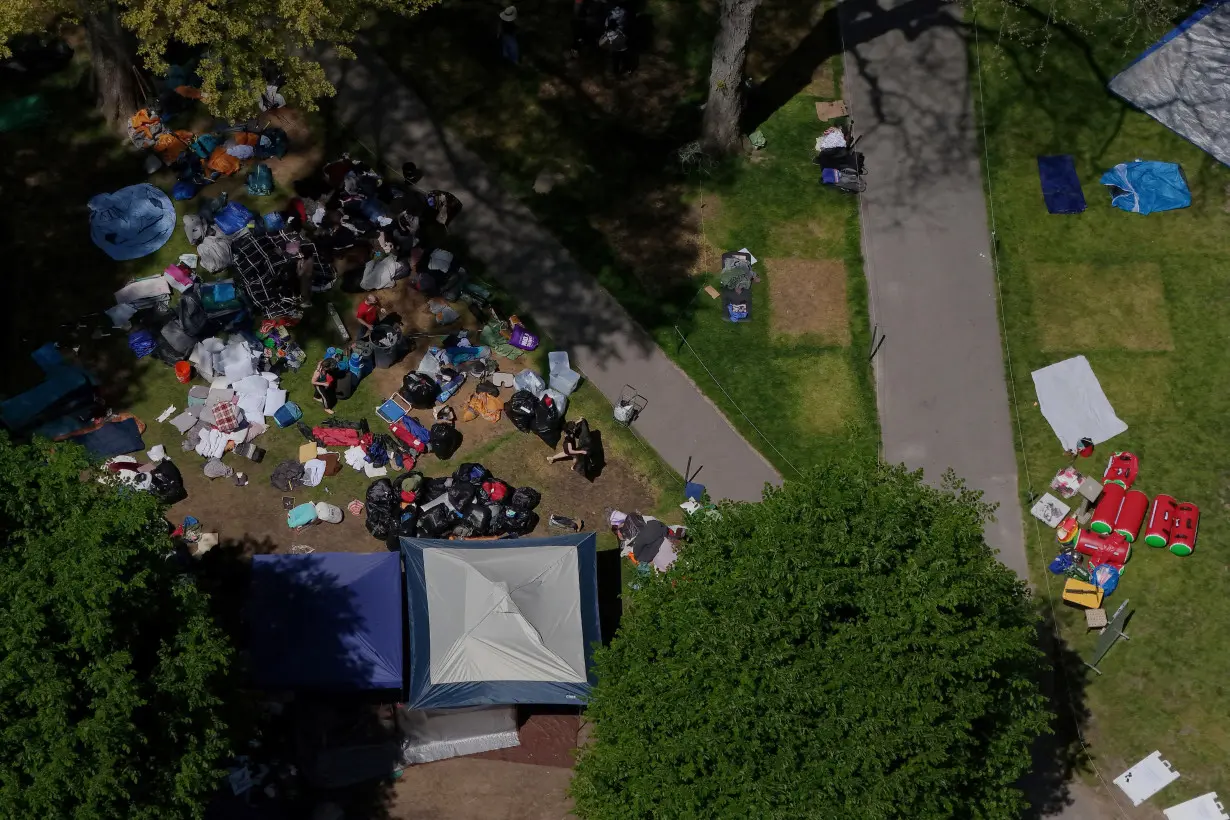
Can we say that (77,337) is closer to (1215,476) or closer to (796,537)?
(796,537)

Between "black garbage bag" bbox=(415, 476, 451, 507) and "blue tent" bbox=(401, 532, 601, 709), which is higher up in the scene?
"black garbage bag" bbox=(415, 476, 451, 507)

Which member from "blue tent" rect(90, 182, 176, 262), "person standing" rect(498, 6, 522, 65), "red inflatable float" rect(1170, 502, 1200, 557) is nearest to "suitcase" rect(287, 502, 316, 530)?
"blue tent" rect(90, 182, 176, 262)

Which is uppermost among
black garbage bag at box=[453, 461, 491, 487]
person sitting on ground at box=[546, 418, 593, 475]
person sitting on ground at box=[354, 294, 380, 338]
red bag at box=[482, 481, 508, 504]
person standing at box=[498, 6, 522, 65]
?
person standing at box=[498, 6, 522, 65]

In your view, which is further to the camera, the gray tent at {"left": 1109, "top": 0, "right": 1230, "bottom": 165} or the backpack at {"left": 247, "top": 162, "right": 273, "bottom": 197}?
the gray tent at {"left": 1109, "top": 0, "right": 1230, "bottom": 165}

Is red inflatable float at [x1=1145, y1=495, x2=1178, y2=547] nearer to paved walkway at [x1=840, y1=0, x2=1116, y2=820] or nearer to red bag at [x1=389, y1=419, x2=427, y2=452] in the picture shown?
paved walkway at [x1=840, y1=0, x2=1116, y2=820]

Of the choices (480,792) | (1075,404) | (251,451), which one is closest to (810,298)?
(1075,404)

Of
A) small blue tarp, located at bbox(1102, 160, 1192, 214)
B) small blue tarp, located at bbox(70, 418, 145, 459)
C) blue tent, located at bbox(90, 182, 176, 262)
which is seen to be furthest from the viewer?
small blue tarp, located at bbox(1102, 160, 1192, 214)
